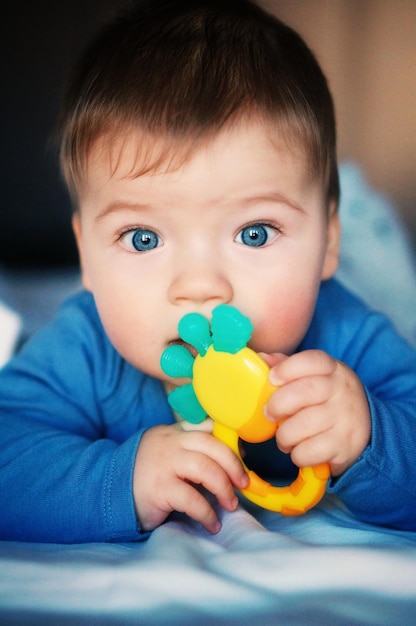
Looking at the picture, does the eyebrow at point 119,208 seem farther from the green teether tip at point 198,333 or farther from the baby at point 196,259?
the green teether tip at point 198,333

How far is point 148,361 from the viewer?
0.78 m

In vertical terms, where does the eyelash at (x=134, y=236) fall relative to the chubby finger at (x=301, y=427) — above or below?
above

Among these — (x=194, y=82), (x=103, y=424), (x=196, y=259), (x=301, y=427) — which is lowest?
(x=103, y=424)

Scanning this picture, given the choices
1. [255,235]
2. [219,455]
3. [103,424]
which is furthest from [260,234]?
[103,424]

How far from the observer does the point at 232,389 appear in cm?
65

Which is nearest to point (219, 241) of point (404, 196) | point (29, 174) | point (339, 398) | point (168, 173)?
point (168, 173)

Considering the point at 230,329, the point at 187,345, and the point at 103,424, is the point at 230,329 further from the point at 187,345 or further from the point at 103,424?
the point at 103,424

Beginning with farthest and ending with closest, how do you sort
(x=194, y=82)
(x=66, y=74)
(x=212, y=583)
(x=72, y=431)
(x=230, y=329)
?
(x=66, y=74) → (x=72, y=431) → (x=194, y=82) → (x=230, y=329) → (x=212, y=583)

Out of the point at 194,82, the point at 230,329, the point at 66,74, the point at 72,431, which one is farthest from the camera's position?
the point at 66,74

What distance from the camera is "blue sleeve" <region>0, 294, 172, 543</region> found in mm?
729

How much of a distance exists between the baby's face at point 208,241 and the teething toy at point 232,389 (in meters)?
0.04

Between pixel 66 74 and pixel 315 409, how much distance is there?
1.05 metres

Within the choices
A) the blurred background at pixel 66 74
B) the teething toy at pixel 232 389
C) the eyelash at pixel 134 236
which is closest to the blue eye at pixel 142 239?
the eyelash at pixel 134 236

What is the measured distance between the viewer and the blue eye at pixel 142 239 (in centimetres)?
76
